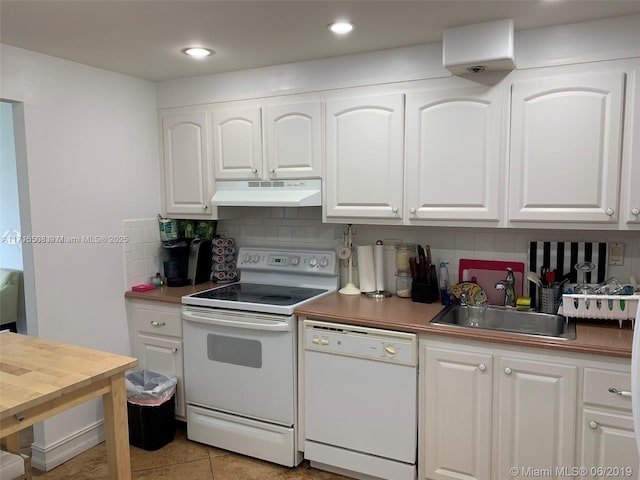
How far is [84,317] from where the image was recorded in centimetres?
297

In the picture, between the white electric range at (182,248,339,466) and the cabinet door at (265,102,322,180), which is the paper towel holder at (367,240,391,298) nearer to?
the white electric range at (182,248,339,466)

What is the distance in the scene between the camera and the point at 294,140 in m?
2.91

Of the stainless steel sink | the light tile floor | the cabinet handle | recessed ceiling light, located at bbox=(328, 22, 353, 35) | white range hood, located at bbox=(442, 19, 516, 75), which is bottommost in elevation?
the light tile floor

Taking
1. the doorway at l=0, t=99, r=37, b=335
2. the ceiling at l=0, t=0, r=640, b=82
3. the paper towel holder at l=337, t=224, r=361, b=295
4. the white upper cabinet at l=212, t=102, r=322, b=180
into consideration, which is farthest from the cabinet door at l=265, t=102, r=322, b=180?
the doorway at l=0, t=99, r=37, b=335

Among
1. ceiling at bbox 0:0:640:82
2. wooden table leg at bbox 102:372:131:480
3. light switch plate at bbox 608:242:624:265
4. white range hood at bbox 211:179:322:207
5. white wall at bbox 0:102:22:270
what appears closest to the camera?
wooden table leg at bbox 102:372:131:480

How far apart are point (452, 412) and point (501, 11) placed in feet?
5.88

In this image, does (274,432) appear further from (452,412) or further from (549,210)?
(549,210)

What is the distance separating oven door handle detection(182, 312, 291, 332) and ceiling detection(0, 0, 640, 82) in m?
1.45

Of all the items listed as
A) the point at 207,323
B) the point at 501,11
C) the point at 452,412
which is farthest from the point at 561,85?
the point at 207,323

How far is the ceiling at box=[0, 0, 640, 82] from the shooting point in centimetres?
203

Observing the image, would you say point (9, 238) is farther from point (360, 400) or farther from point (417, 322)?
point (417, 322)

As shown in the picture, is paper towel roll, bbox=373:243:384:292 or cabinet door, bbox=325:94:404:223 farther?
paper towel roll, bbox=373:243:384:292

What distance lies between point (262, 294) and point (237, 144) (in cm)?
94

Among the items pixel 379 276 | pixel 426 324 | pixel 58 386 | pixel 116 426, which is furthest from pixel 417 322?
pixel 58 386
